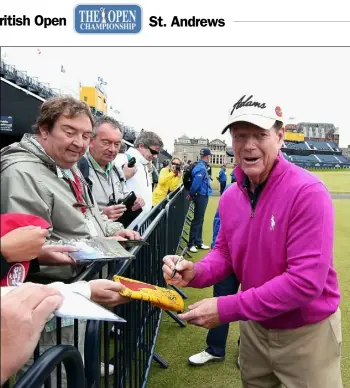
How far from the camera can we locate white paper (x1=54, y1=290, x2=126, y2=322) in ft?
2.78

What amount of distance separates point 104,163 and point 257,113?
1958mm

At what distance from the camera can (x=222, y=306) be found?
1.54 meters

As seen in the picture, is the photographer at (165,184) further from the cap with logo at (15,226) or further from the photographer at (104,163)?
the cap with logo at (15,226)

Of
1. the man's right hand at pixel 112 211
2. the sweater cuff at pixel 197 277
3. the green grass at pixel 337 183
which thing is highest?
the man's right hand at pixel 112 211

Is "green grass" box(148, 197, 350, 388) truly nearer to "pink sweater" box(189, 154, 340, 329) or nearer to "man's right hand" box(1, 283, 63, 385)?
"pink sweater" box(189, 154, 340, 329)

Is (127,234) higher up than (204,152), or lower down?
lower down

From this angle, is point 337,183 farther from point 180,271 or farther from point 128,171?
point 180,271

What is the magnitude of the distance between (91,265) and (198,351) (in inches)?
76.0

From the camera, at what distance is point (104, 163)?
Answer: 321 cm

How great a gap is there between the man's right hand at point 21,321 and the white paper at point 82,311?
0.25 ft

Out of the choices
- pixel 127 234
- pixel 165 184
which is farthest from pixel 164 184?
pixel 127 234

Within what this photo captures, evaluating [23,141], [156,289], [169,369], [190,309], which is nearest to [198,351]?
[169,369]

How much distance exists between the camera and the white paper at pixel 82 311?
2.78 ft

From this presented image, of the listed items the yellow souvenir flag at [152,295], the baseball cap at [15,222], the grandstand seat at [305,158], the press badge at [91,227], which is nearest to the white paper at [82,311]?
the baseball cap at [15,222]
